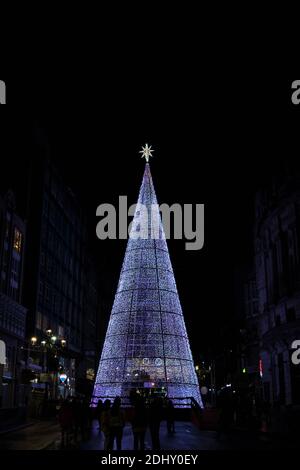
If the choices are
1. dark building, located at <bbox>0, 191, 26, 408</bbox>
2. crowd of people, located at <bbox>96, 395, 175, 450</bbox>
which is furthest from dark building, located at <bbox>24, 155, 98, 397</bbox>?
crowd of people, located at <bbox>96, 395, 175, 450</bbox>

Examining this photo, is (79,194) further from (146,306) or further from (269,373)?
(146,306)

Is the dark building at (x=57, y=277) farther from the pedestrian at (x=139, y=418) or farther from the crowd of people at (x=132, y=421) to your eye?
the pedestrian at (x=139, y=418)

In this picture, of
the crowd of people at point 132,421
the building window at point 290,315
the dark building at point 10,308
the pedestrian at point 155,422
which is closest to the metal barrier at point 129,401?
the building window at point 290,315

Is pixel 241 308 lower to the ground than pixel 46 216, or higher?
lower

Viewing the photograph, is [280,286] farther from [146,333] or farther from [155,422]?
[155,422]

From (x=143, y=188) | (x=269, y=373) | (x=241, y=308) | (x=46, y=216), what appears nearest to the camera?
(x=143, y=188)

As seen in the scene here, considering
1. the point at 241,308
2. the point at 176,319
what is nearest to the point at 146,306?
the point at 176,319

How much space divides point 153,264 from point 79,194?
5660 cm

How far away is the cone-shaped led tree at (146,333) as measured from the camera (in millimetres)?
37188

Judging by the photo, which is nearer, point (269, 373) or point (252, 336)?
point (269, 373)

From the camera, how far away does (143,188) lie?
42.6m

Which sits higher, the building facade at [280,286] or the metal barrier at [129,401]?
the building facade at [280,286]

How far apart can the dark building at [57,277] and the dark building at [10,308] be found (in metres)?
3.13
